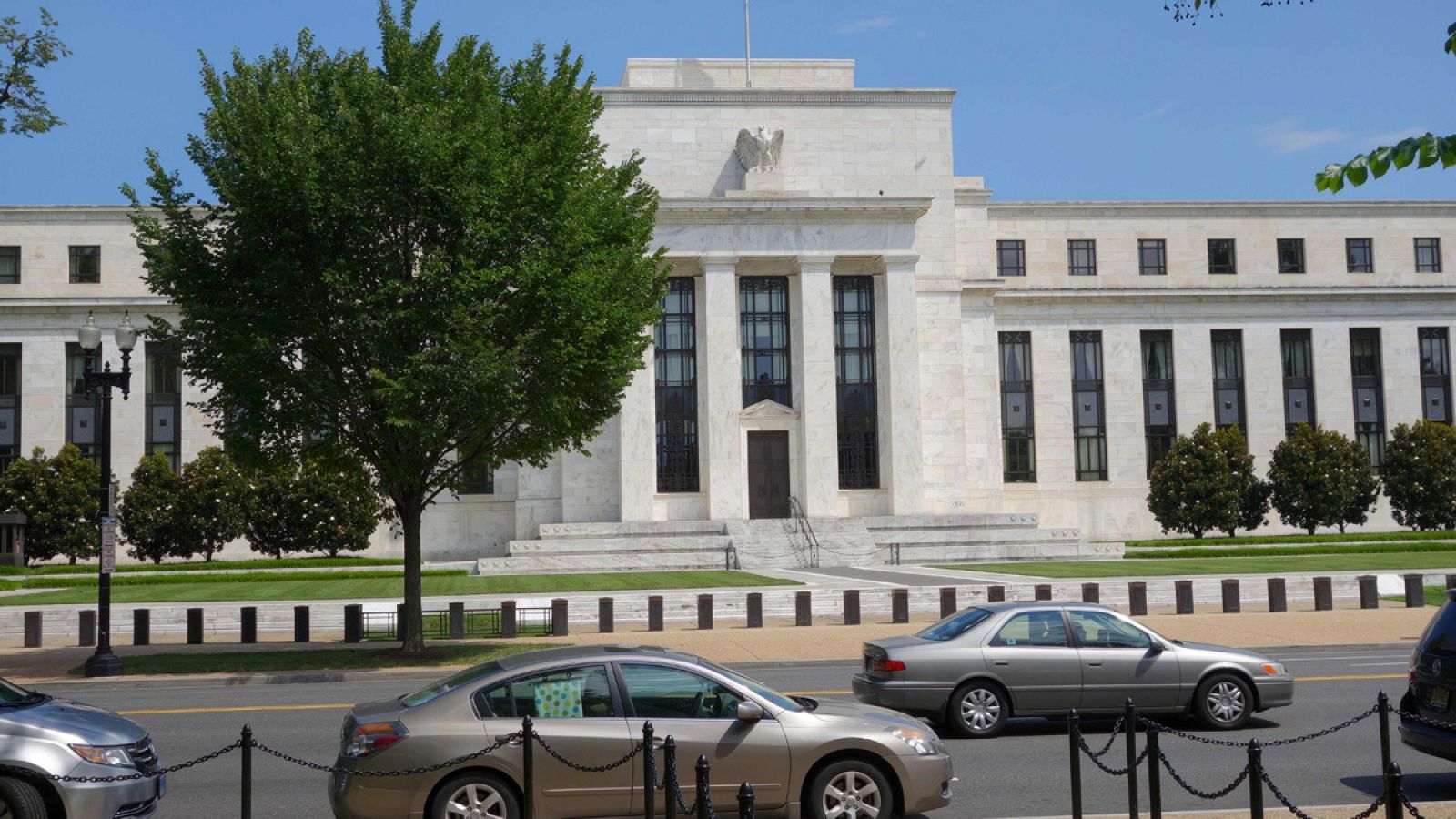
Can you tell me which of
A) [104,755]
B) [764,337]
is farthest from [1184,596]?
[764,337]

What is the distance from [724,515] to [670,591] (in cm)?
2077

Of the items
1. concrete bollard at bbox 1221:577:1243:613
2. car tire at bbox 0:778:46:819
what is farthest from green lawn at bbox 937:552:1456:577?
car tire at bbox 0:778:46:819

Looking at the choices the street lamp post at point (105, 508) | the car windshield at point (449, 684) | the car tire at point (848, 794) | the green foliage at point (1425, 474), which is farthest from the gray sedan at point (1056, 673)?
the green foliage at point (1425, 474)

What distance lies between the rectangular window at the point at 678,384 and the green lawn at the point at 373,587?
13.5 meters

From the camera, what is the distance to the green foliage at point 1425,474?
59.8 metres

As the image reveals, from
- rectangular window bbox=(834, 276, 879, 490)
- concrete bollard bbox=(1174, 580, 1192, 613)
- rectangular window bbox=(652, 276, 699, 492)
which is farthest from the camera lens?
rectangular window bbox=(834, 276, 879, 490)

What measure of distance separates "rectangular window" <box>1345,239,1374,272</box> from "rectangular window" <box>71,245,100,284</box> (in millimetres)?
62076

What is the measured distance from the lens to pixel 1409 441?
198 feet

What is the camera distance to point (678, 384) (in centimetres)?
5847

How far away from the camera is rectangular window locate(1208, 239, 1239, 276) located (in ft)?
222

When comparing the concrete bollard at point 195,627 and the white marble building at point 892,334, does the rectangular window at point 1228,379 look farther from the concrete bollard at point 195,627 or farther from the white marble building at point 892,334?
the concrete bollard at point 195,627

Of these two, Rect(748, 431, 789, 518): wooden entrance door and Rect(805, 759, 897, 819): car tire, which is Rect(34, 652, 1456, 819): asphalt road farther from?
Rect(748, 431, 789, 518): wooden entrance door

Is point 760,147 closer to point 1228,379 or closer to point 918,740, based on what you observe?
point 1228,379

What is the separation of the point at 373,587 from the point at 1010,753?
28472mm
